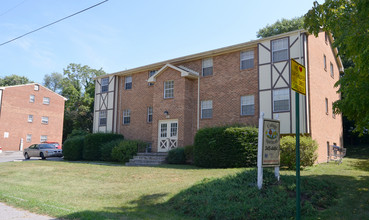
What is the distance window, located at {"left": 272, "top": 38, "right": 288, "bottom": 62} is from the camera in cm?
1745

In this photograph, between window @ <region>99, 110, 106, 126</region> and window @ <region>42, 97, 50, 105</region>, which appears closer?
window @ <region>99, 110, 106, 126</region>

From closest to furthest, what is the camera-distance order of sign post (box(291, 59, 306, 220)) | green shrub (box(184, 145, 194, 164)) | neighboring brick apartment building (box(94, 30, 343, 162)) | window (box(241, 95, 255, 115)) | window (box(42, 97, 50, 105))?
sign post (box(291, 59, 306, 220))
neighboring brick apartment building (box(94, 30, 343, 162))
green shrub (box(184, 145, 194, 164))
window (box(241, 95, 255, 115))
window (box(42, 97, 50, 105))

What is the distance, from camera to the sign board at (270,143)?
27.6 feet

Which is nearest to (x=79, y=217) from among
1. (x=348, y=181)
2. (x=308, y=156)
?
(x=348, y=181)

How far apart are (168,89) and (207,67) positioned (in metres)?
3.08

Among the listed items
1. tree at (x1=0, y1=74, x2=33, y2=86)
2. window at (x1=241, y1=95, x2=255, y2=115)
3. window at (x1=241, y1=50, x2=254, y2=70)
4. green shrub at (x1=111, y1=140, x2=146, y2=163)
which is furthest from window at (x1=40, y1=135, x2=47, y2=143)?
window at (x1=241, y1=50, x2=254, y2=70)

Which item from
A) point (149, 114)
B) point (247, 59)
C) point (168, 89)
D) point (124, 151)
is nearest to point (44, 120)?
point (149, 114)

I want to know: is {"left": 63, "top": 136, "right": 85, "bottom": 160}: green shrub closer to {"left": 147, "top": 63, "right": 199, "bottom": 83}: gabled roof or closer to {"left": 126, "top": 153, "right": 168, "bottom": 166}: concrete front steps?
{"left": 126, "top": 153, "right": 168, "bottom": 166}: concrete front steps

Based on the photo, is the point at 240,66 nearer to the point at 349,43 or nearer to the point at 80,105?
the point at 349,43

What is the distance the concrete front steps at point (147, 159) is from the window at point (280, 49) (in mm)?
8931

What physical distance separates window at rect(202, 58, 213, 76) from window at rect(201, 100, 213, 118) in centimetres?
193

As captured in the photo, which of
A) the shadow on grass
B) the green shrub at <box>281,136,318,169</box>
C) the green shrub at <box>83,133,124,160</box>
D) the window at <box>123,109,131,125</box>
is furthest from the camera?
the window at <box>123,109,131,125</box>

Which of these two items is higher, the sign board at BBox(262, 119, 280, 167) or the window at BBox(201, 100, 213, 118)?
the window at BBox(201, 100, 213, 118)

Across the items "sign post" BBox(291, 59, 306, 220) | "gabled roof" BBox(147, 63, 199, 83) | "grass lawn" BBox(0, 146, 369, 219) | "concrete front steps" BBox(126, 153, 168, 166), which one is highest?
"gabled roof" BBox(147, 63, 199, 83)
